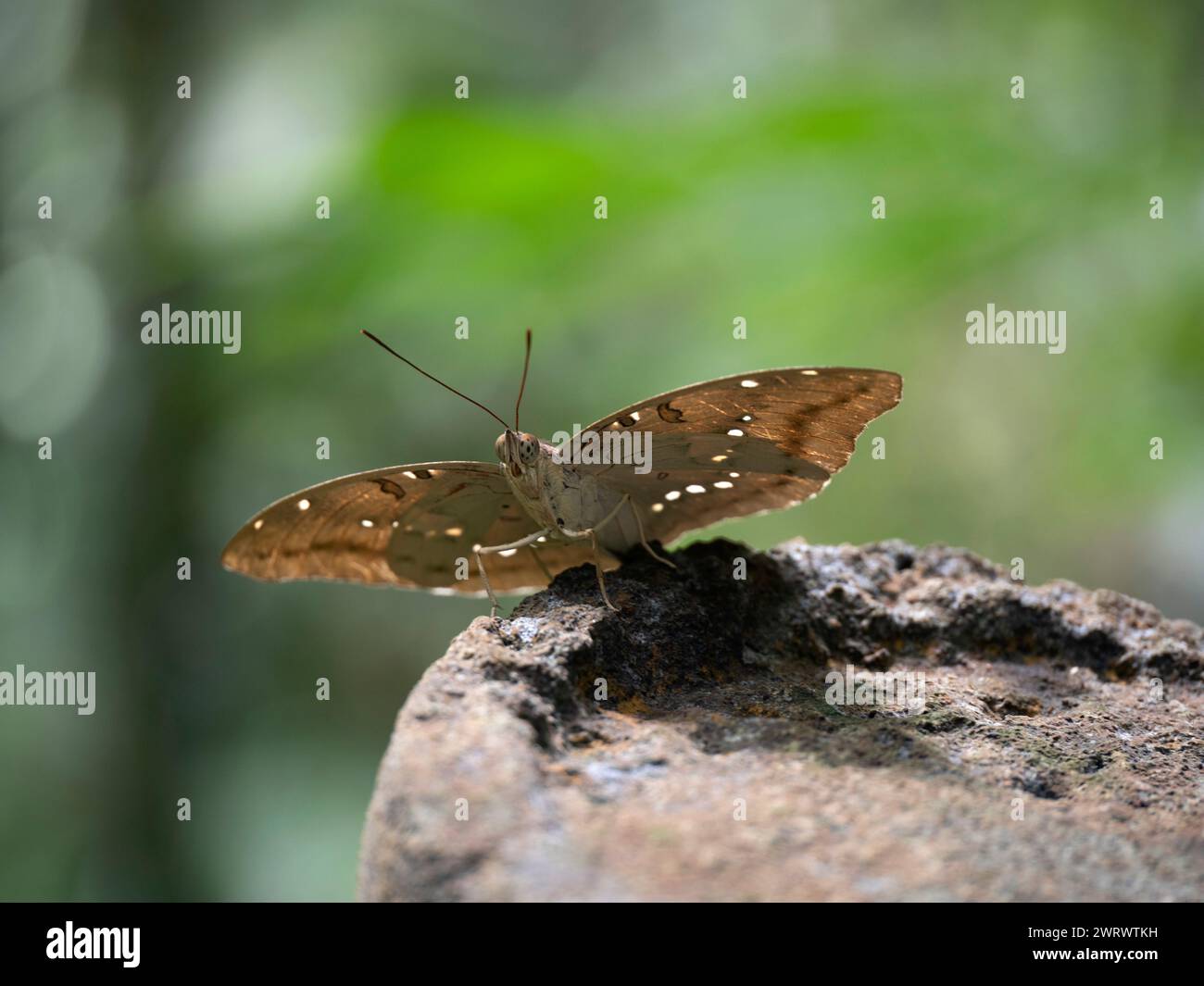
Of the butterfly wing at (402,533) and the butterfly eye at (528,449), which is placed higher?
the butterfly eye at (528,449)

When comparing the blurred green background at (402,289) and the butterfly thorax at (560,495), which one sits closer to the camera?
the butterfly thorax at (560,495)

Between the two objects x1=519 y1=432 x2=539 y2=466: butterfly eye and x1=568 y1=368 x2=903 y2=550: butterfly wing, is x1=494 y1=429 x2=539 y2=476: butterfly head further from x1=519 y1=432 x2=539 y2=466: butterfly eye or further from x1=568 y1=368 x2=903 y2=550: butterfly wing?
x1=568 y1=368 x2=903 y2=550: butterfly wing

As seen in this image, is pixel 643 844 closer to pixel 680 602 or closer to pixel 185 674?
pixel 680 602

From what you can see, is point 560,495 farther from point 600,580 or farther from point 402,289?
point 402,289

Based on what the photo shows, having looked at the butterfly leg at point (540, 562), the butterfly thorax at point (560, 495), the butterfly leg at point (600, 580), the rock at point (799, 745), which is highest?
the butterfly thorax at point (560, 495)

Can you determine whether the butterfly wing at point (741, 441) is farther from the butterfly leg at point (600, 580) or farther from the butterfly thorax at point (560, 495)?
the butterfly leg at point (600, 580)

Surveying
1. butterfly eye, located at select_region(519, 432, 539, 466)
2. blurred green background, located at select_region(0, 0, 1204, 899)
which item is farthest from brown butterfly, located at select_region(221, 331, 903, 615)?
blurred green background, located at select_region(0, 0, 1204, 899)

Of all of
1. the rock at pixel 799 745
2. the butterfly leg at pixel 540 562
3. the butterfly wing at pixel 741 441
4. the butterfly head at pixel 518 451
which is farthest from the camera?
the butterfly leg at pixel 540 562

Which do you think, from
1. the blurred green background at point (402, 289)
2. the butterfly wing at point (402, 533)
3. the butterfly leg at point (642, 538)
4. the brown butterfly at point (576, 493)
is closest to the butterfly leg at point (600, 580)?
the brown butterfly at point (576, 493)
